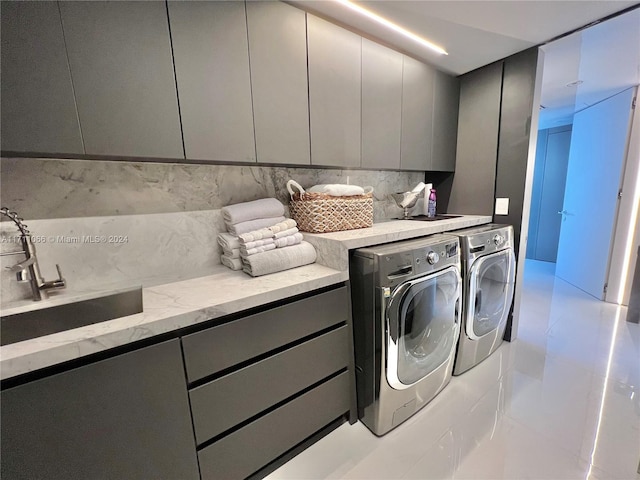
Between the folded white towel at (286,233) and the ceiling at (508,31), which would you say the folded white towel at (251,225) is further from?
the ceiling at (508,31)

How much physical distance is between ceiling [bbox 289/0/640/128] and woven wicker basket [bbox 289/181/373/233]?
1.02 meters

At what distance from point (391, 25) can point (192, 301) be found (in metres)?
1.88

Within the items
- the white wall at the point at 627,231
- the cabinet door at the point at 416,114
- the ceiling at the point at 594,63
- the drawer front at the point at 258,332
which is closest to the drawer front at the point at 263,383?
the drawer front at the point at 258,332

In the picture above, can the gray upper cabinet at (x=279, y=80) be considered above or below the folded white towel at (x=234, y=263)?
above

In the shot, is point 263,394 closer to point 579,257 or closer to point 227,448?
point 227,448

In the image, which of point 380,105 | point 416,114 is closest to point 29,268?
point 380,105

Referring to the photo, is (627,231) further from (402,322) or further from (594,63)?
(402,322)

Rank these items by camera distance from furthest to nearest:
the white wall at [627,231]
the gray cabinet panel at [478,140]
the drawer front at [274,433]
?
the white wall at [627,231] → the gray cabinet panel at [478,140] → the drawer front at [274,433]

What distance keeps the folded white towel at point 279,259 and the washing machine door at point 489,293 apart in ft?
3.59

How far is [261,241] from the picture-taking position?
1.34 metres

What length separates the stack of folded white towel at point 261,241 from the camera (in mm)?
1313

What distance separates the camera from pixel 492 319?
6.40 ft

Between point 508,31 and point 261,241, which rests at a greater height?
point 508,31

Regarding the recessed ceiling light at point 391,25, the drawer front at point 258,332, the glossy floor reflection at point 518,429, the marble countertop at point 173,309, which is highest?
the recessed ceiling light at point 391,25
